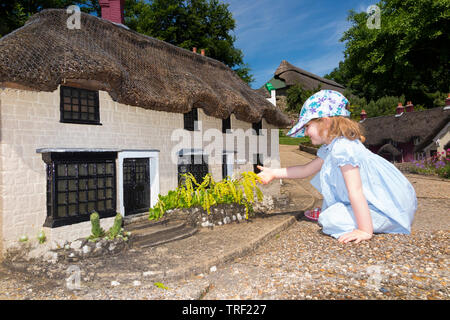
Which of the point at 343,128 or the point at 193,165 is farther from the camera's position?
the point at 193,165

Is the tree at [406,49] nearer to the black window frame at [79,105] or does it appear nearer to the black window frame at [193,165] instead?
the black window frame at [193,165]

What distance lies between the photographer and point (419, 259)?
1.81m

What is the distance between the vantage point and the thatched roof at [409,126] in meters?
19.7

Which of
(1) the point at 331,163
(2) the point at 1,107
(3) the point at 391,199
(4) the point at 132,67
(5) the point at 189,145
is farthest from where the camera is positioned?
(5) the point at 189,145

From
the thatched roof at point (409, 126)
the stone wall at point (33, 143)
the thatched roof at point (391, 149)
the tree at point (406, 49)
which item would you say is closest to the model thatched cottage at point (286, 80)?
the tree at point (406, 49)

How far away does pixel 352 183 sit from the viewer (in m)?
2.19

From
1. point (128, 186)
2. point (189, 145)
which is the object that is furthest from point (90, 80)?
point (189, 145)

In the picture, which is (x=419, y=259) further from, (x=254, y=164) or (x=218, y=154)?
(x=254, y=164)

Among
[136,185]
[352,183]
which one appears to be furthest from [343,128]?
[136,185]

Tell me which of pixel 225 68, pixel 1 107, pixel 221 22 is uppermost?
pixel 221 22

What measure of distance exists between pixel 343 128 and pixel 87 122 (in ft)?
18.4

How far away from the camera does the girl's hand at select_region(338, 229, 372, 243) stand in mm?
2117

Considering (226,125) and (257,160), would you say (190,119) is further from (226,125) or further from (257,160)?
(257,160)

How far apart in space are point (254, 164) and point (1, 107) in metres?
8.90
